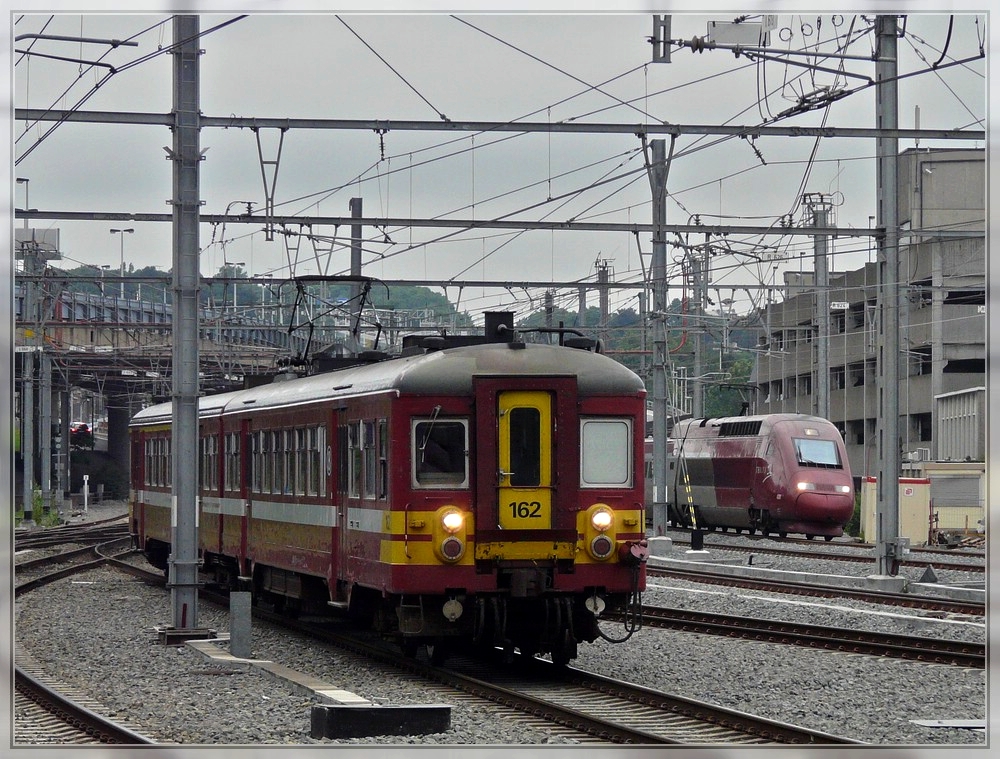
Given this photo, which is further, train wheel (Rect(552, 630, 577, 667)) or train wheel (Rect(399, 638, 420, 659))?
train wheel (Rect(399, 638, 420, 659))

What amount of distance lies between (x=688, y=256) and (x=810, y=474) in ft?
20.2

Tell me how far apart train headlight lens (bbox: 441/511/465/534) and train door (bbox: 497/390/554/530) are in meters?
0.35

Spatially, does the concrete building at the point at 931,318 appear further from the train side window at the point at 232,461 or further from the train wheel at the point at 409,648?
the train wheel at the point at 409,648

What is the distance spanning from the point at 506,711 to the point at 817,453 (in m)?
25.8

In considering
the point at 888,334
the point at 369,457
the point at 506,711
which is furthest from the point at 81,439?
the point at 506,711

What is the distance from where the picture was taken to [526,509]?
1423 centimetres

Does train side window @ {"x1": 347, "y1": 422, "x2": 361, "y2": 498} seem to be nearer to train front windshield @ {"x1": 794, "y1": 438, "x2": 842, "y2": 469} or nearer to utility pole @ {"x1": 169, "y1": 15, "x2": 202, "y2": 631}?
utility pole @ {"x1": 169, "y1": 15, "x2": 202, "y2": 631}

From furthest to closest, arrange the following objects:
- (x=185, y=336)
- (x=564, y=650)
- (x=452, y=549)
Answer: (x=185, y=336) → (x=564, y=650) → (x=452, y=549)

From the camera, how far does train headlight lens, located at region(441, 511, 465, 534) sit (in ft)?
46.3

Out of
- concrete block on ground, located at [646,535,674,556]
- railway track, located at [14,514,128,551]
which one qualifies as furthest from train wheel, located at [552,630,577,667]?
railway track, located at [14,514,128,551]

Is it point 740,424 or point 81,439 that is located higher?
point 740,424

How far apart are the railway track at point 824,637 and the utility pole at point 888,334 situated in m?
3.53

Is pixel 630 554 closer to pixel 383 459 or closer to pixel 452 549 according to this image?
pixel 452 549

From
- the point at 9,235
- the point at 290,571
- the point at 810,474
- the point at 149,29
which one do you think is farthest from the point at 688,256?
the point at 9,235
